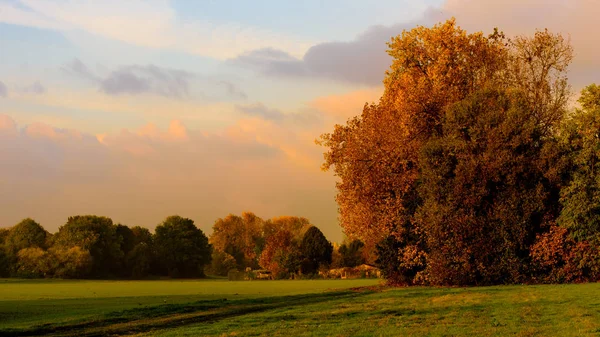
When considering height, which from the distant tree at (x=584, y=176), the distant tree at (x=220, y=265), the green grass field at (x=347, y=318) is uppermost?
the distant tree at (x=584, y=176)

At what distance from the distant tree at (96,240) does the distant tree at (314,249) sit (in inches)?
1482

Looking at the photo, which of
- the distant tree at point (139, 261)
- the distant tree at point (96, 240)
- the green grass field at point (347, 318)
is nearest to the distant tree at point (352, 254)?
the distant tree at point (139, 261)

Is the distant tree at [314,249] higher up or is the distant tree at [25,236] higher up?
the distant tree at [25,236]

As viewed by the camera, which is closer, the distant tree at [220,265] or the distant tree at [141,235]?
the distant tree at [141,235]

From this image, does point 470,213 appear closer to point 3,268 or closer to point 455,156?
point 455,156

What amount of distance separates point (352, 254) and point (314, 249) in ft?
25.3

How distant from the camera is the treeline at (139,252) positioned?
76062 mm

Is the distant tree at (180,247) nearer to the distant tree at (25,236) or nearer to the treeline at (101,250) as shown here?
the treeline at (101,250)

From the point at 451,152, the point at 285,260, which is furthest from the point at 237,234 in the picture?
the point at 451,152

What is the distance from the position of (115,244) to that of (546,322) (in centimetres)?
9015

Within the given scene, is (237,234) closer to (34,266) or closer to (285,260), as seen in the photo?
(34,266)

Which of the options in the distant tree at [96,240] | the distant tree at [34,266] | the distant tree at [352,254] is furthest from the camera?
the distant tree at [96,240]

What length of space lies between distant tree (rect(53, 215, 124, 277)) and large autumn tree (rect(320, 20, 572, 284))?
2541 inches

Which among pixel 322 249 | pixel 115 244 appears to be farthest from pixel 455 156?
pixel 115 244
